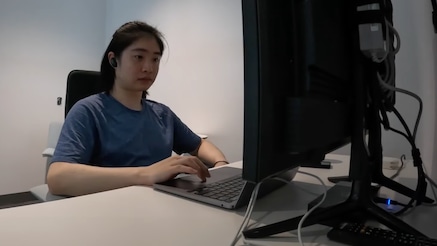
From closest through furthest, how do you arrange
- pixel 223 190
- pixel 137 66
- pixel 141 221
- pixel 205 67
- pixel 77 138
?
Result: pixel 141 221 < pixel 223 190 < pixel 77 138 < pixel 137 66 < pixel 205 67

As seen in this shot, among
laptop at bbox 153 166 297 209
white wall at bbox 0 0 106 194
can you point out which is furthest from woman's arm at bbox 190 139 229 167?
white wall at bbox 0 0 106 194

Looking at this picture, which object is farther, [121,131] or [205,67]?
[205,67]

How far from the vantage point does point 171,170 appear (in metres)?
0.82

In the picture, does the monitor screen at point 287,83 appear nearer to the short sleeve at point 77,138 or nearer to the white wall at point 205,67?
the short sleeve at point 77,138

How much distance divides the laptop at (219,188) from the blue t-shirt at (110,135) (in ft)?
1.48

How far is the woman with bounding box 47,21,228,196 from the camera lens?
3.02 ft

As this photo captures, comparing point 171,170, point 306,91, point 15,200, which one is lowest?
point 15,200

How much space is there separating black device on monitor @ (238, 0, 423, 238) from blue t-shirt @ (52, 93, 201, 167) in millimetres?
834

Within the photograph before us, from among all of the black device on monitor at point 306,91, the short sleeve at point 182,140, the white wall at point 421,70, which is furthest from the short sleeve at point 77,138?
the white wall at point 421,70

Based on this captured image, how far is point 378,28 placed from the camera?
49 cm

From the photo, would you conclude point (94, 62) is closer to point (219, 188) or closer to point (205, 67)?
point (205, 67)

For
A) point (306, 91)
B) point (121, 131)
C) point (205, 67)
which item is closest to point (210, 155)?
point (121, 131)

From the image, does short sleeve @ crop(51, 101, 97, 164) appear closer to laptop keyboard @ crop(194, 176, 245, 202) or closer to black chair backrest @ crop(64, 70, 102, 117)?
black chair backrest @ crop(64, 70, 102, 117)

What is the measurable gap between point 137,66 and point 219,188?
2.65 feet
